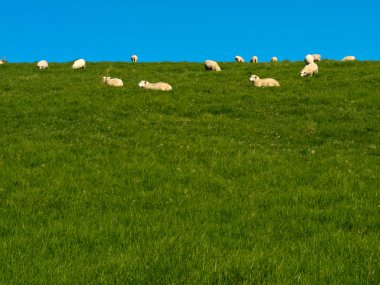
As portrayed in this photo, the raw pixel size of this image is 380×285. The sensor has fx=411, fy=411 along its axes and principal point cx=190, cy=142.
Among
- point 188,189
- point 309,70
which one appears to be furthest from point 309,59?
point 188,189

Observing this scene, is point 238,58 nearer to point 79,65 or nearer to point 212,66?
point 212,66

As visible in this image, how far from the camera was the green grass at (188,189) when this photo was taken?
6.60 metres

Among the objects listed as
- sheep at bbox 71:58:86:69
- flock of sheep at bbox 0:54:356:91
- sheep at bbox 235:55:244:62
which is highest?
sheep at bbox 235:55:244:62

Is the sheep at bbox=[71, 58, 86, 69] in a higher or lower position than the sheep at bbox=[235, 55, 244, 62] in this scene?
lower

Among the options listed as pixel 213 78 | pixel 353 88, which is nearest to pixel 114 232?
pixel 353 88

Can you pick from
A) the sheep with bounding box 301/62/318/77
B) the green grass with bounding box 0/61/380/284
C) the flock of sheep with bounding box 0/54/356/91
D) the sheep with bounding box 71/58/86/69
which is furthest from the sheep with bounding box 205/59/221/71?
the green grass with bounding box 0/61/380/284

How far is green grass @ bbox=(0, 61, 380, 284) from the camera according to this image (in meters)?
6.60

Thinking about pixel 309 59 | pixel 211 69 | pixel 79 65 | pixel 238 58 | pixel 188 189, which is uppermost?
pixel 238 58

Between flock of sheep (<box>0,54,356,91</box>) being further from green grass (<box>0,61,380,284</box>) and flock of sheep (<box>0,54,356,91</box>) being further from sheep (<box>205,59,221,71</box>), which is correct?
green grass (<box>0,61,380,284</box>)

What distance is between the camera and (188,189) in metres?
11.1

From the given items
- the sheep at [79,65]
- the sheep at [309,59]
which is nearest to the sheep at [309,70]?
the sheep at [309,59]

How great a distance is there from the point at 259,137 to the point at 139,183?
341 inches

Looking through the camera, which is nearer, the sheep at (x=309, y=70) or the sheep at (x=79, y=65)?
the sheep at (x=309, y=70)

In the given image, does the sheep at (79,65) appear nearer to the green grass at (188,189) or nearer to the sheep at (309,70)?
Result: the green grass at (188,189)
